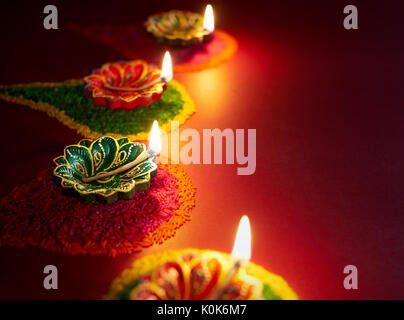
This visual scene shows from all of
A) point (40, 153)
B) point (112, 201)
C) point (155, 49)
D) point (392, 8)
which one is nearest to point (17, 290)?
point (112, 201)

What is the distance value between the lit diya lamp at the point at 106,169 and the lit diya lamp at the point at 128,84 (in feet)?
0.85

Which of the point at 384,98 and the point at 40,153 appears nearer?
the point at 40,153

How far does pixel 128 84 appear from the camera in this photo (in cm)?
152

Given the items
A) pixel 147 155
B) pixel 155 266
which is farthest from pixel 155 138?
pixel 155 266

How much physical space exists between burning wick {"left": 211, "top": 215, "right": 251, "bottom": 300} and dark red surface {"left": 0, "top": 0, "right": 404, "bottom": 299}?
0.09 metres

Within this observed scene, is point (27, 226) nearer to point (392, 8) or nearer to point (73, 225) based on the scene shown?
point (73, 225)

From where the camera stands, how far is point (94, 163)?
1.14 meters

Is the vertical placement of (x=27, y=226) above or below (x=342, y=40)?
below

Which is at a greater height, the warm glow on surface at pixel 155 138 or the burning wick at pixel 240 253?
the warm glow on surface at pixel 155 138

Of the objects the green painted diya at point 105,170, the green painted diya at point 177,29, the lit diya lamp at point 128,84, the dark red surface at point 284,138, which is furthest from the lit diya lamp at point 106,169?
the green painted diya at point 177,29

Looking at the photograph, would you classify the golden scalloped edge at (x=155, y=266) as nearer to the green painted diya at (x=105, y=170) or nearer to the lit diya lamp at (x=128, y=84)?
the green painted diya at (x=105, y=170)

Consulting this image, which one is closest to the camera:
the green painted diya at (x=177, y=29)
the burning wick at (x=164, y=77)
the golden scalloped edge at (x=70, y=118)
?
the golden scalloped edge at (x=70, y=118)

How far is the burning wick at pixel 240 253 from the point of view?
2.93ft

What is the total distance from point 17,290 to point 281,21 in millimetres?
1727
